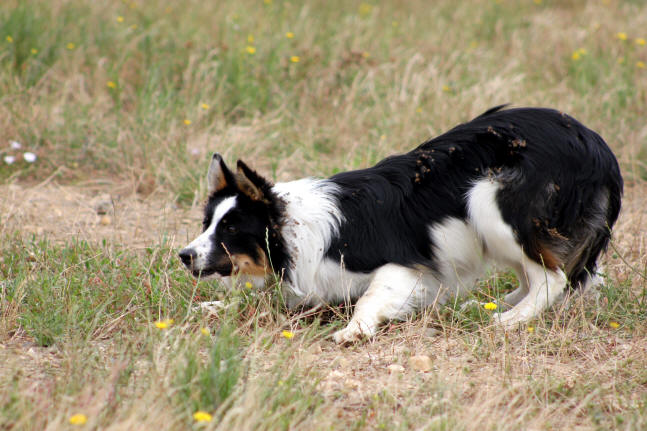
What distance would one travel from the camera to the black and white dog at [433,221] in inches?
152

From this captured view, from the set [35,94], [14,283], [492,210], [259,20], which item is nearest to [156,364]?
[14,283]

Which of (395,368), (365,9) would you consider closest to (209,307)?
(395,368)

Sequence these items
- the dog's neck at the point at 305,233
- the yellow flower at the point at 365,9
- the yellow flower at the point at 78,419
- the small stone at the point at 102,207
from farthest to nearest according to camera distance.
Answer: the yellow flower at the point at 365,9 → the small stone at the point at 102,207 → the dog's neck at the point at 305,233 → the yellow flower at the point at 78,419

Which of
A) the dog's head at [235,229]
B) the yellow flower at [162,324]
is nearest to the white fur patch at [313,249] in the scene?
the dog's head at [235,229]

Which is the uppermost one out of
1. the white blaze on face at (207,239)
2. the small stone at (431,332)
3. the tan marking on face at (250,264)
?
the white blaze on face at (207,239)

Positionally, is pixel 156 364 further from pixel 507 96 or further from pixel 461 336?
pixel 507 96

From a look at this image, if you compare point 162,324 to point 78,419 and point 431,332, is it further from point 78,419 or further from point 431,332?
point 431,332

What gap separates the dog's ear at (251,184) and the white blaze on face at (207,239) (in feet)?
0.33

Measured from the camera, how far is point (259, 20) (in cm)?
837

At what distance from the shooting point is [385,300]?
12.7 ft

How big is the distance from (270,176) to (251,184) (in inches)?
86.1

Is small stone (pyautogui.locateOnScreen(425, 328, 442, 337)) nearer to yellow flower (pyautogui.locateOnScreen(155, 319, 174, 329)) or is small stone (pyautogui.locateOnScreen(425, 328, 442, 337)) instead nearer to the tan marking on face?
the tan marking on face

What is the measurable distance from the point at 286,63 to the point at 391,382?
490 cm

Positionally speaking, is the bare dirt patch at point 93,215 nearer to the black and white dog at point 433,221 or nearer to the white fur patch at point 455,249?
the black and white dog at point 433,221
